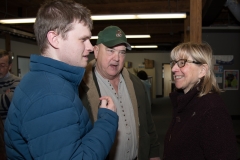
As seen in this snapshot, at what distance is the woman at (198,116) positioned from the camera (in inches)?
55.0

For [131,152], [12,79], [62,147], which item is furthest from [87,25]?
[12,79]

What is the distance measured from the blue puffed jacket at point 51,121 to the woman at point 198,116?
0.64 meters

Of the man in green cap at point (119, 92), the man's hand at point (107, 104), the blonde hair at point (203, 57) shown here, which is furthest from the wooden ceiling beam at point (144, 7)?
the man's hand at point (107, 104)

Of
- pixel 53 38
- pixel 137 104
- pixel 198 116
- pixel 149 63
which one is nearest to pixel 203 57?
pixel 198 116

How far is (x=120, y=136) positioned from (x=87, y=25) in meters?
1.08

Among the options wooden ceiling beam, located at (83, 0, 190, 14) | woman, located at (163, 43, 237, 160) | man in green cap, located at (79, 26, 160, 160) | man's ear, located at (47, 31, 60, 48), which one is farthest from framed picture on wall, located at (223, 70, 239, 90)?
man's ear, located at (47, 31, 60, 48)

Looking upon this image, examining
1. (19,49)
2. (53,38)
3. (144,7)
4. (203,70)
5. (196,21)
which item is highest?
(144,7)

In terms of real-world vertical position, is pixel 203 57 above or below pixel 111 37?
below

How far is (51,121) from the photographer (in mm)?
935

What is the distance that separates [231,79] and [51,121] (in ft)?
26.8

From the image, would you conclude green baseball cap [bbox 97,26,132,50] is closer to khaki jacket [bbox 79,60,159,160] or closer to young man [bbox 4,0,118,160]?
khaki jacket [bbox 79,60,159,160]

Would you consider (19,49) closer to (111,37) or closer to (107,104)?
(111,37)

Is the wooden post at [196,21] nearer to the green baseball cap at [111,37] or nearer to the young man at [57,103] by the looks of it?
the green baseball cap at [111,37]

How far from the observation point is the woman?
1.40m
